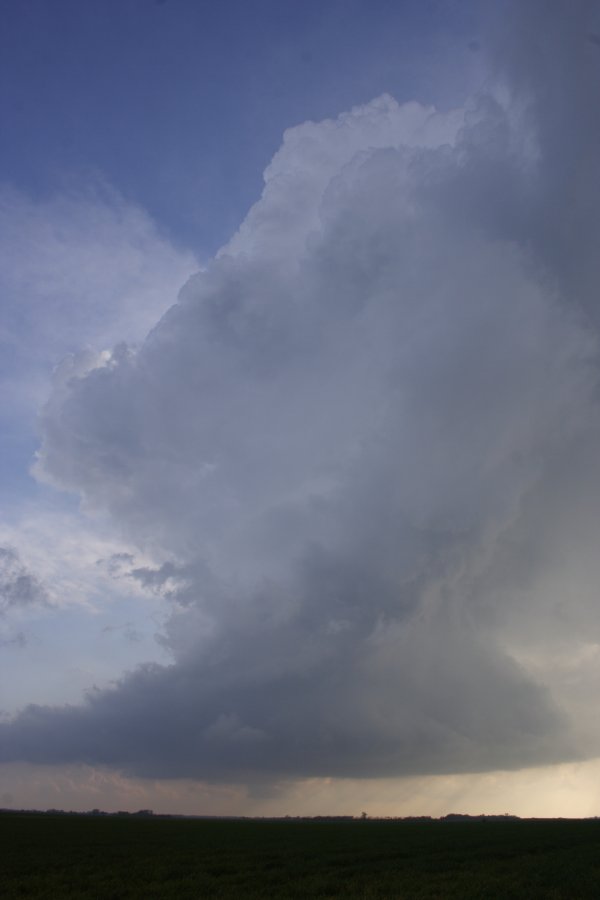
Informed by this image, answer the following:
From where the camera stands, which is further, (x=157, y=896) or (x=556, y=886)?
(x=556, y=886)

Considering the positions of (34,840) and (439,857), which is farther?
(34,840)

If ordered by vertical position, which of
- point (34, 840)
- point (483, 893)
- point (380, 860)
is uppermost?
point (483, 893)

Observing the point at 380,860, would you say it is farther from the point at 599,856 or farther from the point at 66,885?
the point at 66,885

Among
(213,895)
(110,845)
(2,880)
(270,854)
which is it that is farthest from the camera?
(110,845)

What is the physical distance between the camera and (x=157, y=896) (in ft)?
88.1

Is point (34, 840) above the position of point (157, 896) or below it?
below

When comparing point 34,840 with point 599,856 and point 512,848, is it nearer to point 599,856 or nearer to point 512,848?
point 512,848

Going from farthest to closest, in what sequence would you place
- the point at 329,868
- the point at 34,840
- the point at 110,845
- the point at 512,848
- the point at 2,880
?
the point at 34,840, the point at 110,845, the point at 512,848, the point at 329,868, the point at 2,880

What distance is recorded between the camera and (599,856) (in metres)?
43.7

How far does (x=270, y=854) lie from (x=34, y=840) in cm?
3187

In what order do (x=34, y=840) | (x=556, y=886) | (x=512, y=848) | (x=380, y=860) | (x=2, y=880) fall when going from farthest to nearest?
(x=34, y=840) < (x=512, y=848) < (x=380, y=860) < (x=2, y=880) < (x=556, y=886)

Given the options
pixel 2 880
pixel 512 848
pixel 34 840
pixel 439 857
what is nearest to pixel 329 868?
pixel 439 857

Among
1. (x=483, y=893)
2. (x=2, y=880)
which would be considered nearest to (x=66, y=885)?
(x=2, y=880)

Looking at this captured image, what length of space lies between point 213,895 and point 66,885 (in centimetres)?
843
